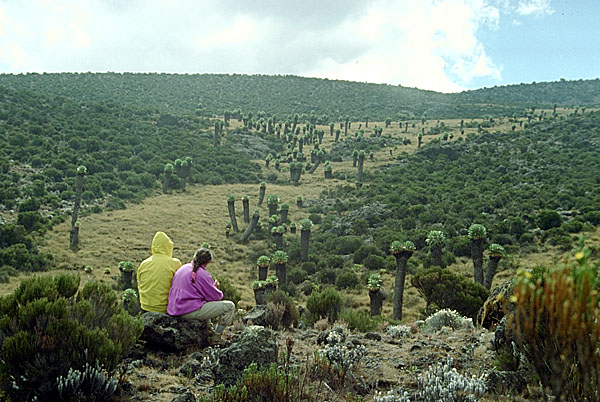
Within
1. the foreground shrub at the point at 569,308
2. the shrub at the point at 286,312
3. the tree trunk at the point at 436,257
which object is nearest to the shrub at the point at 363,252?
the tree trunk at the point at 436,257

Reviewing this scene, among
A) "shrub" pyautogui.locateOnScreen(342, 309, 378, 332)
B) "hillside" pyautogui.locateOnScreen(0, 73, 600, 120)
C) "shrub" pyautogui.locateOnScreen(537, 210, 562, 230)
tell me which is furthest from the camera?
"hillside" pyautogui.locateOnScreen(0, 73, 600, 120)

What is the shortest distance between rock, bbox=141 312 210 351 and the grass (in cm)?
1009

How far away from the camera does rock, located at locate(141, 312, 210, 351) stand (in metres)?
6.00

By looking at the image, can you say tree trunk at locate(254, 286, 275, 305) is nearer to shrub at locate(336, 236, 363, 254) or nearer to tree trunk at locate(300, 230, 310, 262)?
tree trunk at locate(300, 230, 310, 262)

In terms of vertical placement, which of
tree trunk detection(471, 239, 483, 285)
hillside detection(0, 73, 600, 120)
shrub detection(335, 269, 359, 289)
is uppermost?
hillside detection(0, 73, 600, 120)

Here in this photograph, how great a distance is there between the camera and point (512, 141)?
161 ft

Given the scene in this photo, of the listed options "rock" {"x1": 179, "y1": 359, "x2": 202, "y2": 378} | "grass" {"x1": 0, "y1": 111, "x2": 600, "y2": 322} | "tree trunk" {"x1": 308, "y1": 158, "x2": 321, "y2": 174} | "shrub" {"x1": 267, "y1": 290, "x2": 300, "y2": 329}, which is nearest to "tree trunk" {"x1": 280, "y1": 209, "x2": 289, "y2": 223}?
"grass" {"x1": 0, "y1": 111, "x2": 600, "y2": 322}

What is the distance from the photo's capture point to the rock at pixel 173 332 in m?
6.00

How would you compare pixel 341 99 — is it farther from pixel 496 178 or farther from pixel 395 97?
pixel 496 178

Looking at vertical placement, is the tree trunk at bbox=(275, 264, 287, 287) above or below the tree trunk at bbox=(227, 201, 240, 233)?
below

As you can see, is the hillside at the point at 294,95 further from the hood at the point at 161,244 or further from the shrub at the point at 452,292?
the hood at the point at 161,244

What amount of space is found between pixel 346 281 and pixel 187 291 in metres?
17.1

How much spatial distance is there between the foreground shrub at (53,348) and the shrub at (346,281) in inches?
718

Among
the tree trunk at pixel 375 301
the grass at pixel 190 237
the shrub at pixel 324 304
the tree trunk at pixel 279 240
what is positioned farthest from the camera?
the tree trunk at pixel 279 240
